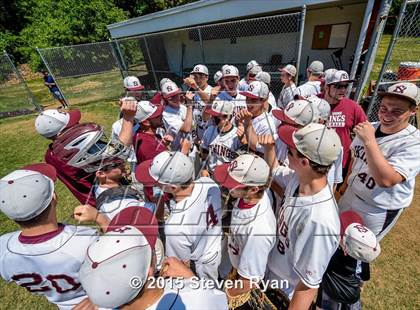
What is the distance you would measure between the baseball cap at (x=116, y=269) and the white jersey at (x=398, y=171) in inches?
85.4

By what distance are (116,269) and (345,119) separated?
11.2 feet

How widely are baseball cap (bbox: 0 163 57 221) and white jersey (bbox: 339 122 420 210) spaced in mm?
2841

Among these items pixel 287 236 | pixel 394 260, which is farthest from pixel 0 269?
pixel 394 260

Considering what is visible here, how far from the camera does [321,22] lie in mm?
9711

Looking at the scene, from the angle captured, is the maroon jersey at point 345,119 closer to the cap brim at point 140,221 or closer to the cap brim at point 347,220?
the cap brim at point 347,220

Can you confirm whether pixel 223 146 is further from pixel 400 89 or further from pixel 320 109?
pixel 400 89

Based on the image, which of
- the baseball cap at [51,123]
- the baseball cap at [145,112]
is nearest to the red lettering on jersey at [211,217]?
the baseball cap at [145,112]

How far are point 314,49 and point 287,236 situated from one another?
11.2 metres

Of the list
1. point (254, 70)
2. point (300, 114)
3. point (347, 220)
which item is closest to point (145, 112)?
point (300, 114)

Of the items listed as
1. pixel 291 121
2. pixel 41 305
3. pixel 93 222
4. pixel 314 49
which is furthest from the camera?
pixel 314 49

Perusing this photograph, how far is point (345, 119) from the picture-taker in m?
3.16

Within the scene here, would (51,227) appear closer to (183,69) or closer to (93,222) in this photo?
(93,222)

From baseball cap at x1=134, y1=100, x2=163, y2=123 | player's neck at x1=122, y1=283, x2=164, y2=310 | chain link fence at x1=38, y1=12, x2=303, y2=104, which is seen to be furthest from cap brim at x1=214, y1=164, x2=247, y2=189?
chain link fence at x1=38, y1=12, x2=303, y2=104

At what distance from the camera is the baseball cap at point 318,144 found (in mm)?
Result: 1485
